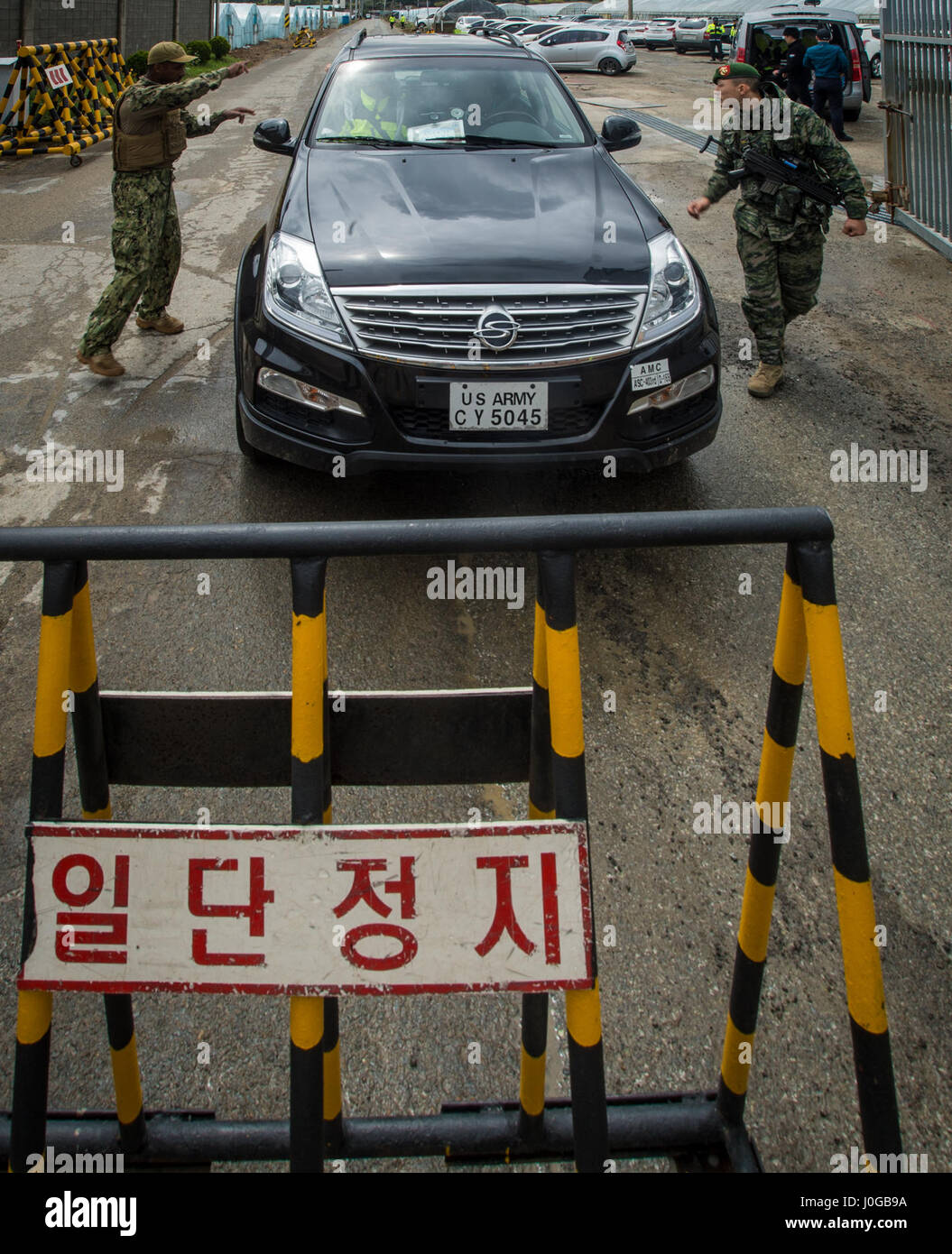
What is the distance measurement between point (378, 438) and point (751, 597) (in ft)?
5.13

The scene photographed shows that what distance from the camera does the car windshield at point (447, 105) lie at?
5.27 metres

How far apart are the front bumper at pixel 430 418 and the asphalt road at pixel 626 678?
0.45 m

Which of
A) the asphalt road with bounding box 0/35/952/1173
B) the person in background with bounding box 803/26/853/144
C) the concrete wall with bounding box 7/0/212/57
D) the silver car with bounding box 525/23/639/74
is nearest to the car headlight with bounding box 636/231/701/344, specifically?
the asphalt road with bounding box 0/35/952/1173

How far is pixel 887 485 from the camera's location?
4.94 meters

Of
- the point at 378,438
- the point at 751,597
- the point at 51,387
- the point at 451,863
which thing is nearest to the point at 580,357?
the point at 378,438

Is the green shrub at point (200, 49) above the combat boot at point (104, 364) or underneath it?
above

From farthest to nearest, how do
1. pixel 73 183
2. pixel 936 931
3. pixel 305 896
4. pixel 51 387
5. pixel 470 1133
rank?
pixel 73 183
pixel 51 387
pixel 936 931
pixel 470 1133
pixel 305 896

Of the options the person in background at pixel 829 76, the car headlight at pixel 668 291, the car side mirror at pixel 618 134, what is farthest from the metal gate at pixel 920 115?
the car headlight at pixel 668 291

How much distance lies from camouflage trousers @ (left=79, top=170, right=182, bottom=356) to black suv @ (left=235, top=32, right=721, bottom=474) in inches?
68.9

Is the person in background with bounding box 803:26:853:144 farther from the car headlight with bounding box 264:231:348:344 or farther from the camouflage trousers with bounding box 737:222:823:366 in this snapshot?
the car headlight with bounding box 264:231:348:344

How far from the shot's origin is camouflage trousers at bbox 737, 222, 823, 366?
19.1ft

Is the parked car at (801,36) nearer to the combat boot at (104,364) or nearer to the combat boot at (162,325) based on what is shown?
the combat boot at (162,325)

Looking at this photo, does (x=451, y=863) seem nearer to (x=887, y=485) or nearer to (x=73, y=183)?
(x=887, y=485)
